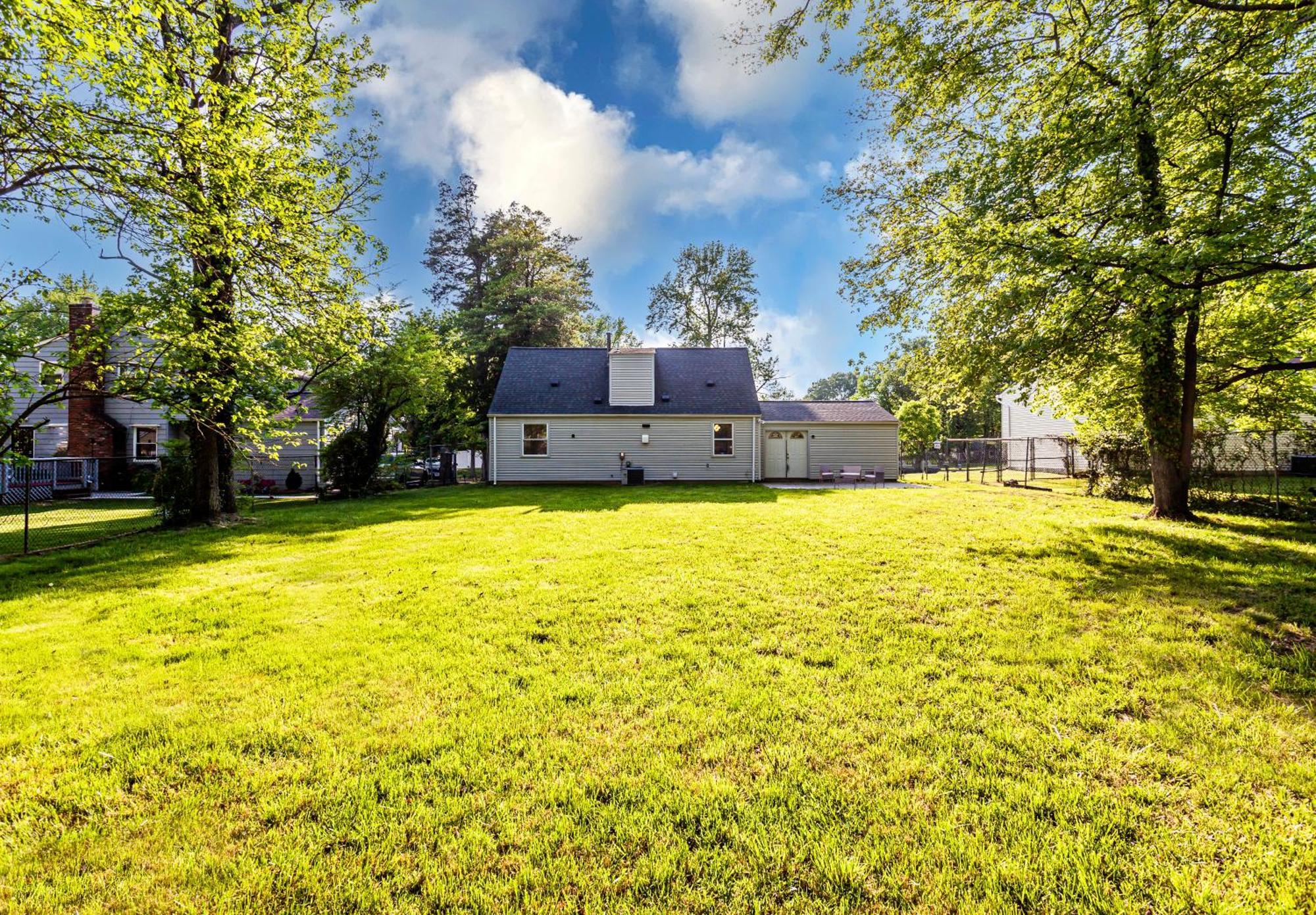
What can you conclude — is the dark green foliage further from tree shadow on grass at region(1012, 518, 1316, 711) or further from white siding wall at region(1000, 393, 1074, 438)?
tree shadow on grass at region(1012, 518, 1316, 711)

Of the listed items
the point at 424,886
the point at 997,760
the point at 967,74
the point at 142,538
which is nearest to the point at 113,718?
the point at 424,886

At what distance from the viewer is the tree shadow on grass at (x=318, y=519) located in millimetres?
6336

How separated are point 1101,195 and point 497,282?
25.5 meters

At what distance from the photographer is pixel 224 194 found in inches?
276

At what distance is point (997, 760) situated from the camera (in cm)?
243

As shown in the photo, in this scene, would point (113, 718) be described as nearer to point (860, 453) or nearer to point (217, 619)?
point (217, 619)

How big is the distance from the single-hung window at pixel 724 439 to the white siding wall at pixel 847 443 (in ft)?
7.21

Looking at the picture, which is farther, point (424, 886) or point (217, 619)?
point (217, 619)

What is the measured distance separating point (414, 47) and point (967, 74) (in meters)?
11.4

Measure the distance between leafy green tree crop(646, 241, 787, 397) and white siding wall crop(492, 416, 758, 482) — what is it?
1537cm

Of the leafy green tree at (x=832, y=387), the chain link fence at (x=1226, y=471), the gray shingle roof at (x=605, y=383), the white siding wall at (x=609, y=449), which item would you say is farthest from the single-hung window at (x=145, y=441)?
the leafy green tree at (x=832, y=387)

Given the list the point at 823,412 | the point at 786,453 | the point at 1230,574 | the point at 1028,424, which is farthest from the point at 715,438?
the point at 1028,424

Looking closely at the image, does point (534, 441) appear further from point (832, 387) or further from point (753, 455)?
point (832, 387)

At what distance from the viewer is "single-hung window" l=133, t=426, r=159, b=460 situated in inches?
729
